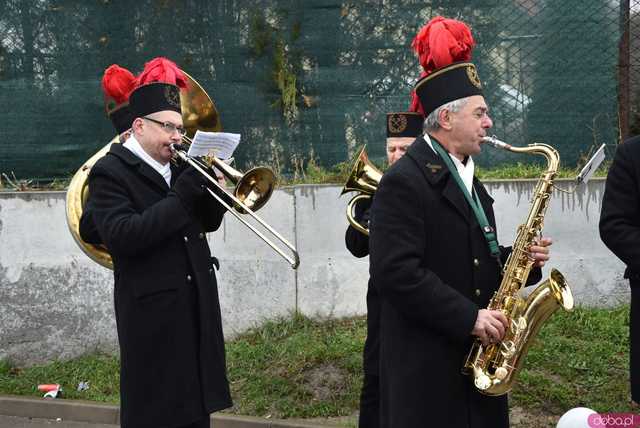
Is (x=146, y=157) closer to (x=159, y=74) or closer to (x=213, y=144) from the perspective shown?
(x=213, y=144)

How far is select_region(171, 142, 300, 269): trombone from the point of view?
418cm

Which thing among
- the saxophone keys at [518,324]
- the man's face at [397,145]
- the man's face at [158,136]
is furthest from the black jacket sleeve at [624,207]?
the man's face at [158,136]

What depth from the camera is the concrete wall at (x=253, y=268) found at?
679cm

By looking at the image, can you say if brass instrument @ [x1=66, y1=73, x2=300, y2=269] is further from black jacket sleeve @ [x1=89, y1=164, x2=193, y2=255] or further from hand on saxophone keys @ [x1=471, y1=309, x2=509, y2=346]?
hand on saxophone keys @ [x1=471, y1=309, x2=509, y2=346]

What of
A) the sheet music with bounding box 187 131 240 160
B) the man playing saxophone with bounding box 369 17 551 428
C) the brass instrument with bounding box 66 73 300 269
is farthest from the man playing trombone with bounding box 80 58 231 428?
the man playing saxophone with bounding box 369 17 551 428

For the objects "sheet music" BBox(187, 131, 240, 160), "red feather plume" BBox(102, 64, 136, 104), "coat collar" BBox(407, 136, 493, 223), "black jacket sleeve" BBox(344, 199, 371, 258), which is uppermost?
"red feather plume" BBox(102, 64, 136, 104)

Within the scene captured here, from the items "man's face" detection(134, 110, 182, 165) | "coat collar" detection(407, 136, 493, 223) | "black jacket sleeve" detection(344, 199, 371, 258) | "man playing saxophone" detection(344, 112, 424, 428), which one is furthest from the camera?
"black jacket sleeve" detection(344, 199, 371, 258)

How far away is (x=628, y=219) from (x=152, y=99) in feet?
7.30

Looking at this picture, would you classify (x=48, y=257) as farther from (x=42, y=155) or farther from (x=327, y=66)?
(x=327, y=66)

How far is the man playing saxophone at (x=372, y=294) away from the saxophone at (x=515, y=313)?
1023 mm

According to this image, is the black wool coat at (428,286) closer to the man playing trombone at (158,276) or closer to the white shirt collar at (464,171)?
the white shirt collar at (464,171)

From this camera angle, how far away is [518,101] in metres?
7.06

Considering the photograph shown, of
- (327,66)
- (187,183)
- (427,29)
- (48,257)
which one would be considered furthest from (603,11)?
(48,257)

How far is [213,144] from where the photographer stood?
4.20 meters
